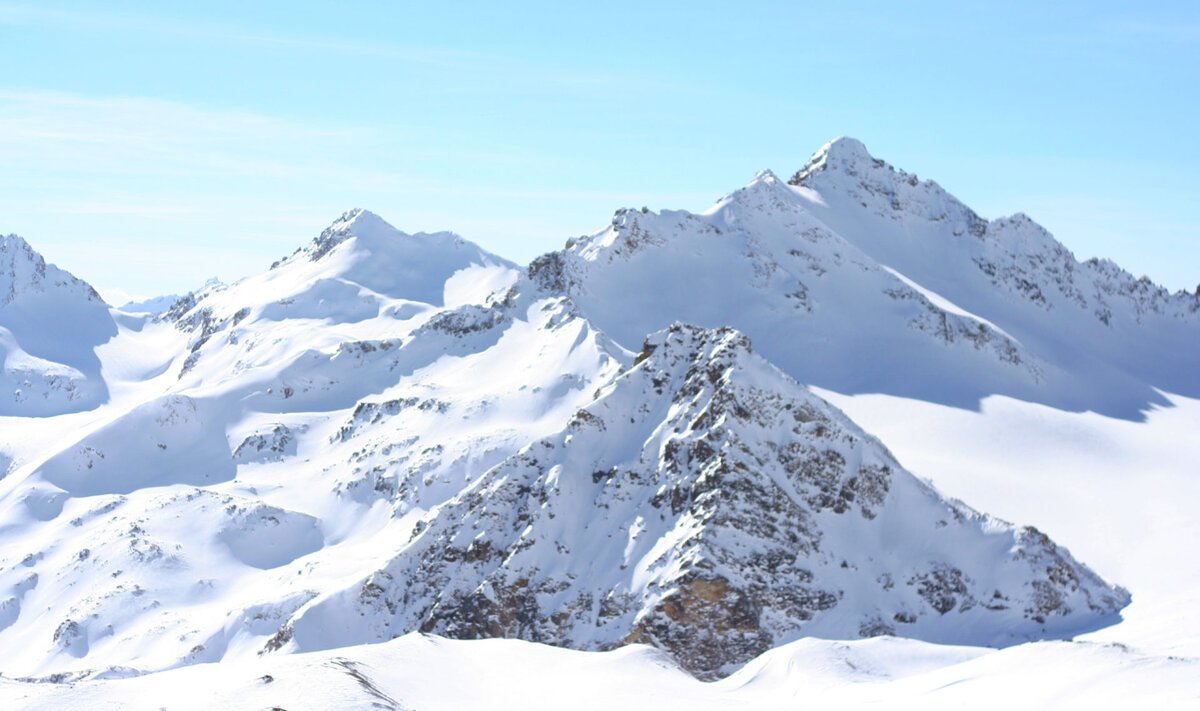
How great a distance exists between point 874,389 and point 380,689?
81324mm

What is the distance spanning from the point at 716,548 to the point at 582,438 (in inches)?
464

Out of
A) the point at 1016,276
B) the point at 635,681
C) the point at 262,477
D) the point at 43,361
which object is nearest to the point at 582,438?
the point at 635,681

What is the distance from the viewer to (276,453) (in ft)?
383

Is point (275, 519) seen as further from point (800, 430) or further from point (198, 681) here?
point (198, 681)

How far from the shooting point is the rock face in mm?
60594

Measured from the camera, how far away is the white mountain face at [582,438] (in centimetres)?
6325

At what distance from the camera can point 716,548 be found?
200ft

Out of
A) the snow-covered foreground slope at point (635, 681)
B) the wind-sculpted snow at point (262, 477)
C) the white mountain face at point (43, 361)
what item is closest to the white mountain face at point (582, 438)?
the wind-sculpted snow at point (262, 477)

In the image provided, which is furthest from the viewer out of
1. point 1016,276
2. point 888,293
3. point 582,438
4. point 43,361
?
point 43,361

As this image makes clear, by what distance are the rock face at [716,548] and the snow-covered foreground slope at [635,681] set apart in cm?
820

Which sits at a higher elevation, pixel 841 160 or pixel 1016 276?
pixel 841 160

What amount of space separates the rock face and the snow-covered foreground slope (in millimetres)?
8197

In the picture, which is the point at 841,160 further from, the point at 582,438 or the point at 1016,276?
the point at 582,438

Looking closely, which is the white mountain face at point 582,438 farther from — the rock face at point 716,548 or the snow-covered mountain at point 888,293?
the snow-covered mountain at point 888,293
